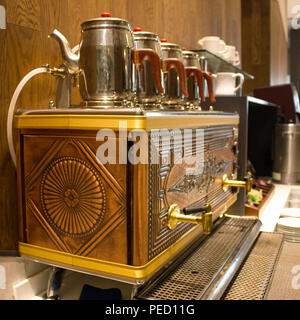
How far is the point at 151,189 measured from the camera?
0.72m

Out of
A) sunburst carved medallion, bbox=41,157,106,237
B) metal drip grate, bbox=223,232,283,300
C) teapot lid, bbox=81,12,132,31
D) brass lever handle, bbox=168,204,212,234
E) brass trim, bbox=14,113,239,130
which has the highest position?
teapot lid, bbox=81,12,132,31

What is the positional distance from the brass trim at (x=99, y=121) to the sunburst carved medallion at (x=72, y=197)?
74mm

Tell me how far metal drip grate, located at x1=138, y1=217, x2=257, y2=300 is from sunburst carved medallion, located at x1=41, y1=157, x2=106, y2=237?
20cm

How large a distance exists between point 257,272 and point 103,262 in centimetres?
47

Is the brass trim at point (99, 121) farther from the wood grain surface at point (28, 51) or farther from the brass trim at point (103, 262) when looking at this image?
the brass trim at point (103, 262)

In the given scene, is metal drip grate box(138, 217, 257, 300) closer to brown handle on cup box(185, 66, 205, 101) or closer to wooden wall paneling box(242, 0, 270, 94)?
brown handle on cup box(185, 66, 205, 101)

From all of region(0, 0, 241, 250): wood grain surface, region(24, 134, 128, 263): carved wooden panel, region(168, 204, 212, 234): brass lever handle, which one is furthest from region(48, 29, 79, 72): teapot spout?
region(168, 204, 212, 234): brass lever handle

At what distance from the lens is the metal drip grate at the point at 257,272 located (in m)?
0.87

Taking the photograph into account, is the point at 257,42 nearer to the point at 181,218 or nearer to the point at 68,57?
the point at 68,57

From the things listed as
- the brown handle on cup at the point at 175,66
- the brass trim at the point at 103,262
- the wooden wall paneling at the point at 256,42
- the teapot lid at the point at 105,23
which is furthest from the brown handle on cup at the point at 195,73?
the wooden wall paneling at the point at 256,42

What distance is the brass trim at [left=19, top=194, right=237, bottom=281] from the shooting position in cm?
71

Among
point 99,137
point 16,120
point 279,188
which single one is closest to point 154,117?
point 99,137
